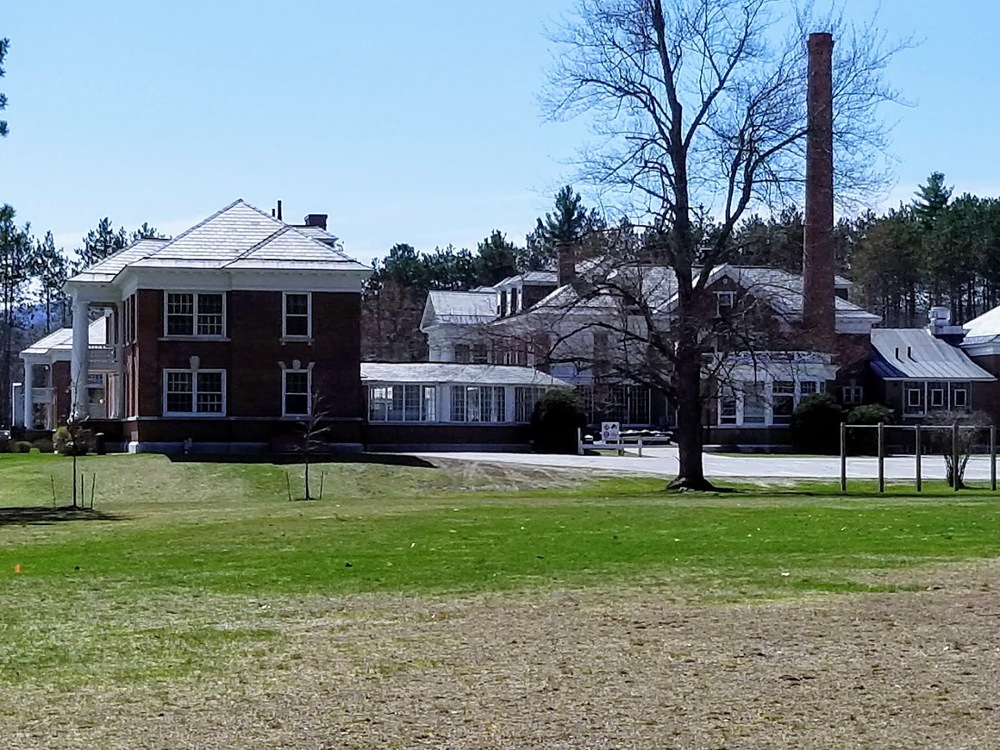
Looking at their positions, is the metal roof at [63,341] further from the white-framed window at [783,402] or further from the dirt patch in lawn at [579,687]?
the dirt patch in lawn at [579,687]

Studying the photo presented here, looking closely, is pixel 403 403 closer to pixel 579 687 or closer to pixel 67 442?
pixel 67 442

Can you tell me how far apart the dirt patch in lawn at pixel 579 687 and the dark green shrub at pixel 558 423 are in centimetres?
5242

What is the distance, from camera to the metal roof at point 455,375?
6775cm

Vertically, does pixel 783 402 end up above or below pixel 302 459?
above

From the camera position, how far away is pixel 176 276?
56.1m

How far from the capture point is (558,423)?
6544cm

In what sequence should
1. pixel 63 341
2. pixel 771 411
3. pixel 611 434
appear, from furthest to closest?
pixel 63 341 < pixel 771 411 < pixel 611 434

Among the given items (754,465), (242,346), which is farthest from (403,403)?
(754,465)

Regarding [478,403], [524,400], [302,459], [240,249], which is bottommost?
[302,459]

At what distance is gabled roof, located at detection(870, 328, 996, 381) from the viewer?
80312 millimetres

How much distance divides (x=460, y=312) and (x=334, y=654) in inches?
3167

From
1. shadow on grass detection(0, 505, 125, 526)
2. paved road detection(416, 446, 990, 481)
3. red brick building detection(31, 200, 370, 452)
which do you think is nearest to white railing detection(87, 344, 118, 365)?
red brick building detection(31, 200, 370, 452)

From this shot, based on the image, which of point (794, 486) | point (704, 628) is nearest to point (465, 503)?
point (794, 486)

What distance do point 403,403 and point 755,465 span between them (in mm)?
18082
